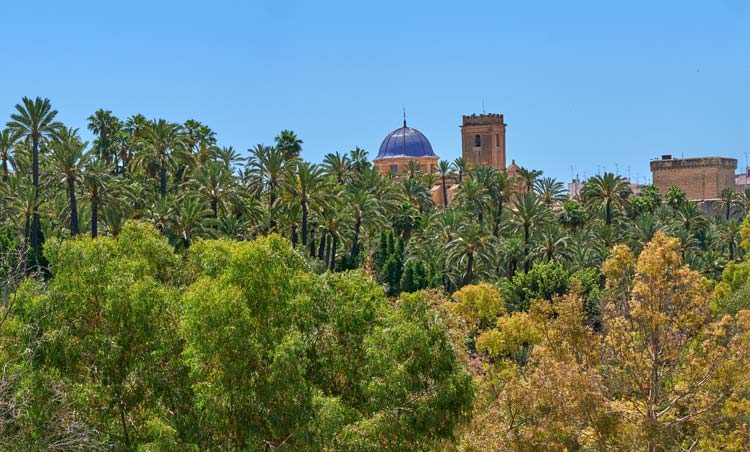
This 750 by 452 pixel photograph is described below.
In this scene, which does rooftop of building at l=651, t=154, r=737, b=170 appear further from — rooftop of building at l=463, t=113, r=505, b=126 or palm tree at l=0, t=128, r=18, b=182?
palm tree at l=0, t=128, r=18, b=182

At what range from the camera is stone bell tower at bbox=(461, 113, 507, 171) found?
384 feet

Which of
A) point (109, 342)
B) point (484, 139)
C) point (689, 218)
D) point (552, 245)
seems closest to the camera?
point (109, 342)

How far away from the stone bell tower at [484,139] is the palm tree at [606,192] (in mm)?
43809

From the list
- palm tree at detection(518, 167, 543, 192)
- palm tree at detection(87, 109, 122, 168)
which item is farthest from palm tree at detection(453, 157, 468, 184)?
palm tree at detection(87, 109, 122, 168)

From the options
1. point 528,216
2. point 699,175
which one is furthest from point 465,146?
point 528,216

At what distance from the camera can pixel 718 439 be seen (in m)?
19.5

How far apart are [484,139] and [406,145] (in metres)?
9.04

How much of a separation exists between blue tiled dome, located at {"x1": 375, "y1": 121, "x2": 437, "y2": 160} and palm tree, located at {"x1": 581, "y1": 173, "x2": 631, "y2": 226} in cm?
4245

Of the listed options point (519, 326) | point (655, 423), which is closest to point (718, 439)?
point (655, 423)

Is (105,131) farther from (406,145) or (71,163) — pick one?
(406,145)

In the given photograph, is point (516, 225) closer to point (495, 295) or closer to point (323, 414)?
point (495, 295)

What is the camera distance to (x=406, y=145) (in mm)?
114562

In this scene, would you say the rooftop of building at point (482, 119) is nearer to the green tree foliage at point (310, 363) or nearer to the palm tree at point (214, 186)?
the palm tree at point (214, 186)

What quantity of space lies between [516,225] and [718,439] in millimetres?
41241
